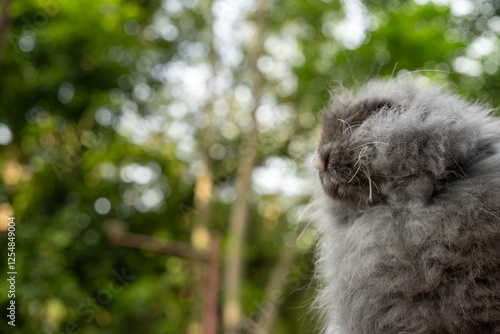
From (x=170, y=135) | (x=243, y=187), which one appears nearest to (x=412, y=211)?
(x=243, y=187)

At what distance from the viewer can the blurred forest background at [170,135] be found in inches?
77.4

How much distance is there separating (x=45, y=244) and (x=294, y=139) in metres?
2.37

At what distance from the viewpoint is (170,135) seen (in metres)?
4.32

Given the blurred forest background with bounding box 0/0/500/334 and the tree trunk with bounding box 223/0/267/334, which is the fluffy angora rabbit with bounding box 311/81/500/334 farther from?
the tree trunk with bounding box 223/0/267/334

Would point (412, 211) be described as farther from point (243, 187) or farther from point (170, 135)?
point (170, 135)

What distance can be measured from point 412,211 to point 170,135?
11.6 ft

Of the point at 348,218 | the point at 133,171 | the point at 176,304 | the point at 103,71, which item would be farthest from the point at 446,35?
the point at 176,304

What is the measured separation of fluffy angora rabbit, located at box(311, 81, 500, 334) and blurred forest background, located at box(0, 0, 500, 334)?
1.06ft

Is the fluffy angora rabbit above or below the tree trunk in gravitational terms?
above

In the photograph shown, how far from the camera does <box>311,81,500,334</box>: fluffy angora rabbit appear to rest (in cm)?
89

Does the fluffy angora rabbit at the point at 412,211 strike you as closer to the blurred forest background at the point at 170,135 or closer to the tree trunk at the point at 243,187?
the blurred forest background at the point at 170,135

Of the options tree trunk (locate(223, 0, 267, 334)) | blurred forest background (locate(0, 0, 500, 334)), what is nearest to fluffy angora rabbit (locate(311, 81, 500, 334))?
blurred forest background (locate(0, 0, 500, 334))

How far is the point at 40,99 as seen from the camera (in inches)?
98.7

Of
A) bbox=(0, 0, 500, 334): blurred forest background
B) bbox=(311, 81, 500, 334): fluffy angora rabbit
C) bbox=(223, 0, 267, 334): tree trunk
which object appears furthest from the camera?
bbox=(223, 0, 267, 334): tree trunk
